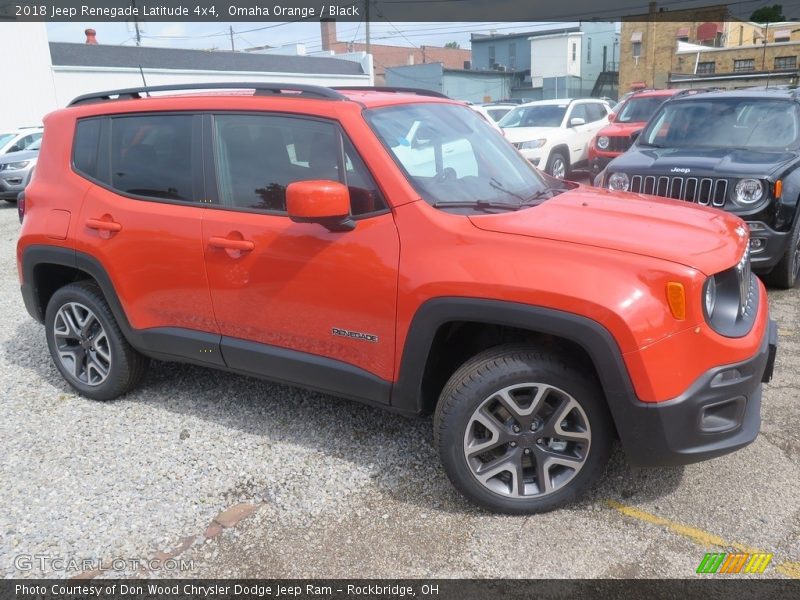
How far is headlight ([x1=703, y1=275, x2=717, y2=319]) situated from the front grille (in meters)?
9.30

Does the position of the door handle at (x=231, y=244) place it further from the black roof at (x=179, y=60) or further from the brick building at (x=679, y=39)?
the brick building at (x=679, y=39)

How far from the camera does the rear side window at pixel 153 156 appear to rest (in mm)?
3703

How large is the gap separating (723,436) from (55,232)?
3.82 metres

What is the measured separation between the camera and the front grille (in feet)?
37.7

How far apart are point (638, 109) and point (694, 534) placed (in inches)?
463

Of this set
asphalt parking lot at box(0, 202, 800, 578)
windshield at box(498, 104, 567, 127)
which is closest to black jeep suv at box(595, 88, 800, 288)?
asphalt parking lot at box(0, 202, 800, 578)

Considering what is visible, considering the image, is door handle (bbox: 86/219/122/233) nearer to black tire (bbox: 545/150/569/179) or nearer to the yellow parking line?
the yellow parking line

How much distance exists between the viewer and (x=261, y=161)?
349cm

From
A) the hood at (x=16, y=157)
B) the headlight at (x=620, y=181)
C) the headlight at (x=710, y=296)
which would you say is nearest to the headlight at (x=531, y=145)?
the headlight at (x=620, y=181)

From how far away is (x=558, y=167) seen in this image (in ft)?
41.9

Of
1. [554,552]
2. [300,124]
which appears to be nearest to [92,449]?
[300,124]

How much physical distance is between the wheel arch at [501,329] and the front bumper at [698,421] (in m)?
0.10

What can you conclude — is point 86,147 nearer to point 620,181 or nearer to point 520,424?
point 520,424

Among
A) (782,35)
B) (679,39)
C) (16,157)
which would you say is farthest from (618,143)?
(782,35)
